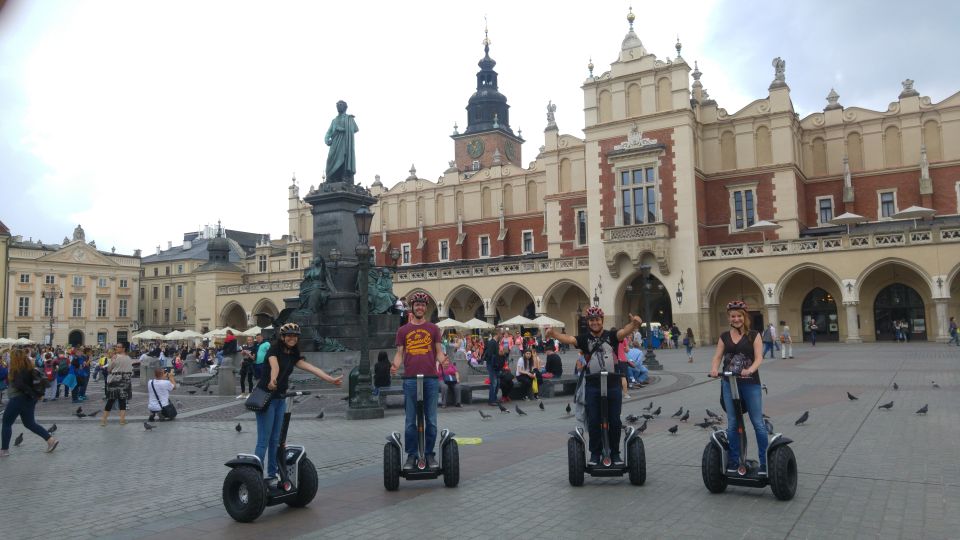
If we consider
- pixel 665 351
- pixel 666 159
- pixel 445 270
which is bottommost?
pixel 665 351

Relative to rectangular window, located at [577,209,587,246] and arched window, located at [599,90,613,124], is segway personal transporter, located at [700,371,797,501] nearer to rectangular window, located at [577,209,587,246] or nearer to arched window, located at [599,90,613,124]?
arched window, located at [599,90,613,124]

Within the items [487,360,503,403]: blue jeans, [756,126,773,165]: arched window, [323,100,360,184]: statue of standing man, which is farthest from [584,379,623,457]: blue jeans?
[756,126,773,165]: arched window

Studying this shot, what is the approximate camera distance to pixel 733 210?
4256cm

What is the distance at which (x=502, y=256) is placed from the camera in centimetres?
5312

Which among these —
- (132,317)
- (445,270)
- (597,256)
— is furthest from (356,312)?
(132,317)

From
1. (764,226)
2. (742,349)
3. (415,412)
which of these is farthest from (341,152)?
(764,226)

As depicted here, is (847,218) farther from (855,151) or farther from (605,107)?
(605,107)

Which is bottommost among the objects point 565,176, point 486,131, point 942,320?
point 942,320

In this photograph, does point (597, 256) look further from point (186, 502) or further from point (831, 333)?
point (186, 502)

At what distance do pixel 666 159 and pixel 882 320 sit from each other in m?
13.8

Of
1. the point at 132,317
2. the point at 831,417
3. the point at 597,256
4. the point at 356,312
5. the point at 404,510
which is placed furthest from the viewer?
the point at 132,317

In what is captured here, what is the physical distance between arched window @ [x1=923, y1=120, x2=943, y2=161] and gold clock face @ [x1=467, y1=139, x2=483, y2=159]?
43.1m

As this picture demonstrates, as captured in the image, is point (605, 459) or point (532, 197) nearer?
point (605, 459)

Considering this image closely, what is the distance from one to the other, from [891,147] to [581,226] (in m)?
18.2
